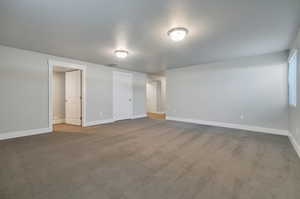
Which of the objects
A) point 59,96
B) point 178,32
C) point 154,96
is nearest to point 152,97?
point 154,96

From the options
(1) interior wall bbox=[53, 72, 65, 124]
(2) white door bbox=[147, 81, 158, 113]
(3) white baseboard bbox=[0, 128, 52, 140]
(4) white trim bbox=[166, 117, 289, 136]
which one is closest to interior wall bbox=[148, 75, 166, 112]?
(2) white door bbox=[147, 81, 158, 113]

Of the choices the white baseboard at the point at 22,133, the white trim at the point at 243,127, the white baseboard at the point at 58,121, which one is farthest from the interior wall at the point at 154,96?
the white baseboard at the point at 22,133

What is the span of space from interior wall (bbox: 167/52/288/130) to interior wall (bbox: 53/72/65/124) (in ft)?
16.1

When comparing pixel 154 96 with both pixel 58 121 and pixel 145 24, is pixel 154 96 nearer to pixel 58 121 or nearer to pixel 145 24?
pixel 58 121

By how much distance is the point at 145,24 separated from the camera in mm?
2447

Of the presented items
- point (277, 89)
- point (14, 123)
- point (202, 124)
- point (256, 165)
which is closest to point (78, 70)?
point (14, 123)

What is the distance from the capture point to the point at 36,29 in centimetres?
263

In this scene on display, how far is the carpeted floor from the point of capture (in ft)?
5.08

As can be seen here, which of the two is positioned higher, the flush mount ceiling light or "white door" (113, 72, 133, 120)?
the flush mount ceiling light

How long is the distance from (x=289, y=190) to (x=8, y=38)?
549 centimetres

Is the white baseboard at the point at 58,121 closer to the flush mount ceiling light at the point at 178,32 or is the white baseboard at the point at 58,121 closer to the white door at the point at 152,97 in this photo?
the white door at the point at 152,97

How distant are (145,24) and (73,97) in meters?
4.26

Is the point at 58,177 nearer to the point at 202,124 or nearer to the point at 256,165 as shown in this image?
the point at 256,165

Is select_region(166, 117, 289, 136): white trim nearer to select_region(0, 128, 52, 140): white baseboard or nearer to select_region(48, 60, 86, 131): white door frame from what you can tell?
select_region(48, 60, 86, 131): white door frame
